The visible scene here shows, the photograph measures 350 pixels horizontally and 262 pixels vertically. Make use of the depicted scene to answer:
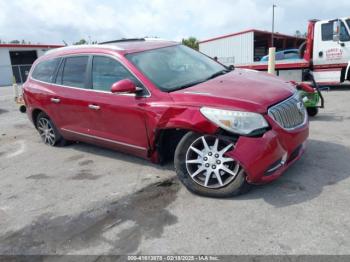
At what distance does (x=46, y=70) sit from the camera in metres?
5.99

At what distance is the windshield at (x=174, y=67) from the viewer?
4297 millimetres

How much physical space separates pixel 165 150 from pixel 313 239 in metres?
2.10

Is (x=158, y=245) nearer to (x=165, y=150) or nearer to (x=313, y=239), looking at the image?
(x=313, y=239)

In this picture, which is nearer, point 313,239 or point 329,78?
point 313,239

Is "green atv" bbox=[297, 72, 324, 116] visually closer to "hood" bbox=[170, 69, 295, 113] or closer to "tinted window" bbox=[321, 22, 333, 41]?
"hood" bbox=[170, 69, 295, 113]

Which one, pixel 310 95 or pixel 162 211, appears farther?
pixel 310 95

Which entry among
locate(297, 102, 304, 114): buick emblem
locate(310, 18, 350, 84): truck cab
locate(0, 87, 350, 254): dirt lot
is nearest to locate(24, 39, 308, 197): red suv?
locate(297, 102, 304, 114): buick emblem

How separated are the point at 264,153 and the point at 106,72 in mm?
2541

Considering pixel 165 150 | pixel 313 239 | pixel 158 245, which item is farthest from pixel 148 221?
pixel 313 239

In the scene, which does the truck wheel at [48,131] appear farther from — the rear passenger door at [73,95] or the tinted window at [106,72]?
the tinted window at [106,72]

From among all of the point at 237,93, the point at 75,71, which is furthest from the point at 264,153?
the point at 75,71

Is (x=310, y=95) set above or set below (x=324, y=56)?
below

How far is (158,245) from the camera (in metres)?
2.98

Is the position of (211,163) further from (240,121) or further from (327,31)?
(327,31)
